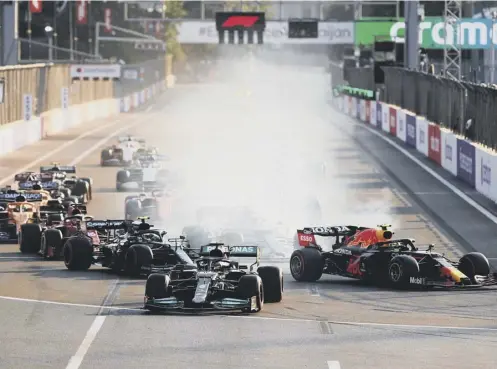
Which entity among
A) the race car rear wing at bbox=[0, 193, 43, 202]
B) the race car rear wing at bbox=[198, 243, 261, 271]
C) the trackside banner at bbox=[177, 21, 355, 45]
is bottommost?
the race car rear wing at bbox=[0, 193, 43, 202]

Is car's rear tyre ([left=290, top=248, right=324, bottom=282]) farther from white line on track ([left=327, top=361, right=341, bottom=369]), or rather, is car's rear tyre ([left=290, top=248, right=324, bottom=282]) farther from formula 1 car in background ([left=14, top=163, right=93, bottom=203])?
formula 1 car in background ([left=14, top=163, right=93, bottom=203])

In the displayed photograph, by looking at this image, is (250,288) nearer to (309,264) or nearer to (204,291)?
(204,291)

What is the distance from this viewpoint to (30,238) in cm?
3058

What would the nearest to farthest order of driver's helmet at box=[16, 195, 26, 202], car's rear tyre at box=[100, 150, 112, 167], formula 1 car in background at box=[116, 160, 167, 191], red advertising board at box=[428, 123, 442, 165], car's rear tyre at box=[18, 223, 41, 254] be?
car's rear tyre at box=[18, 223, 41, 254] < driver's helmet at box=[16, 195, 26, 202] < formula 1 car in background at box=[116, 160, 167, 191] < red advertising board at box=[428, 123, 442, 165] < car's rear tyre at box=[100, 150, 112, 167]

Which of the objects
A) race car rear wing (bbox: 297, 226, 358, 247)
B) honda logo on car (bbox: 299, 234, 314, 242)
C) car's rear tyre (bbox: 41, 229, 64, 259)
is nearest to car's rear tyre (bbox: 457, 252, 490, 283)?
race car rear wing (bbox: 297, 226, 358, 247)

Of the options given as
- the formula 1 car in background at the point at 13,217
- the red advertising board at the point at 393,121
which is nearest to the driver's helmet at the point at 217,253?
the formula 1 car in background at the point at 13,217

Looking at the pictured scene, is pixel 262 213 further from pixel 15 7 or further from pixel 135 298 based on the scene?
pixel 15 7

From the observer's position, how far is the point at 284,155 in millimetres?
57750

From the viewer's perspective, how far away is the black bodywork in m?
26.4

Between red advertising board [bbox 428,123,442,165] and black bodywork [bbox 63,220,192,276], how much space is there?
79.2 feet

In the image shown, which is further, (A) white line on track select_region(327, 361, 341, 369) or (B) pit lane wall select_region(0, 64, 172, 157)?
(B) pit lane wall select_region(0, 64, 172, 157)

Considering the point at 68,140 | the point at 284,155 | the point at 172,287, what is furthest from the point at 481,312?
the point at 68,140

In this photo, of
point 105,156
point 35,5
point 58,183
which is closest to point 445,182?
point 58,183

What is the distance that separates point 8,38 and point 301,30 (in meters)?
20.7
